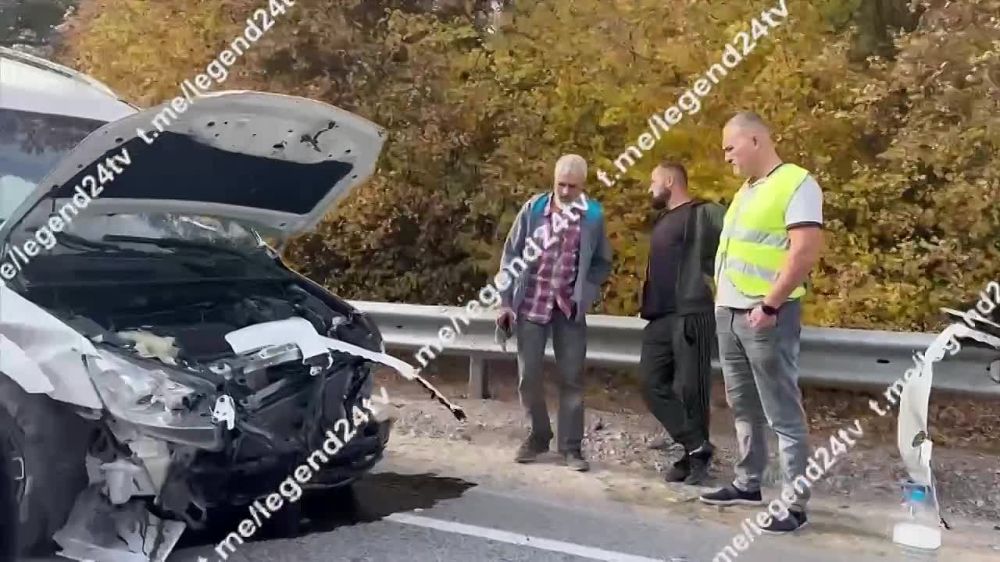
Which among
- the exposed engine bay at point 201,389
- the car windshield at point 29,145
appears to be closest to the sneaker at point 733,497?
the exposed engine bay at point 201,389

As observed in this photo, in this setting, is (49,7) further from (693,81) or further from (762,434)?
(762,434)

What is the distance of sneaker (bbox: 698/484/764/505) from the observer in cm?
458

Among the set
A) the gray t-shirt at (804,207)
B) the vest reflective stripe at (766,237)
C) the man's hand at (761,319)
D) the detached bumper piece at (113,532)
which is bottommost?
the detached bumper piece at (113,532)

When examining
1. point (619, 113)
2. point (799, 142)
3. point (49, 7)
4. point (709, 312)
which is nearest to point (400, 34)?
point (619, 113)

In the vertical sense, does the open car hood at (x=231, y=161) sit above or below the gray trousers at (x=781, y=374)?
above

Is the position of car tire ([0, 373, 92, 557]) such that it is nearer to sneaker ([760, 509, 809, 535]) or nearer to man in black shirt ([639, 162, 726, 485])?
sneaker ([760, 509, 809, 535])

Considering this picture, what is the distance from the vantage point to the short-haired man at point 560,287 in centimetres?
526

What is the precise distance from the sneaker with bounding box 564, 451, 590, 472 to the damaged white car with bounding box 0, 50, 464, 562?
139 cm

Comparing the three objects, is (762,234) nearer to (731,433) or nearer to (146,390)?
(731,433)

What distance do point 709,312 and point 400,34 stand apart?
487cm

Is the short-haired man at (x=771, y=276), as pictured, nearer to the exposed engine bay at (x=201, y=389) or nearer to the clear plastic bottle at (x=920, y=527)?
the clear plastic bottle at (x=920, y=527)

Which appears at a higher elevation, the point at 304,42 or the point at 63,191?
the point at 304,42

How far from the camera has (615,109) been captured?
745 cm

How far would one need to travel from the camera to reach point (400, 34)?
28.8ft
